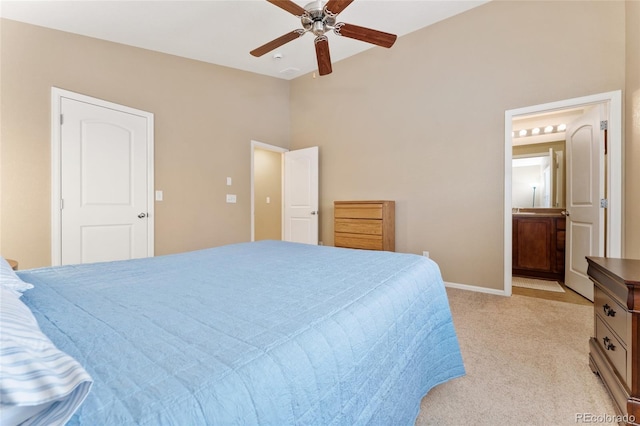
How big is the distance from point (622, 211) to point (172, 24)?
4.77 metres

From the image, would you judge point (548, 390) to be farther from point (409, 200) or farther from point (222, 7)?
point (222, 7)

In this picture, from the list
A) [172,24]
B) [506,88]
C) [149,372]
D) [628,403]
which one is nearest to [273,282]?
[149,372]

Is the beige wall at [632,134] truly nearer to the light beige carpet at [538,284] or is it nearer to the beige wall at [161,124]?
the light beige carpet at [538,284]

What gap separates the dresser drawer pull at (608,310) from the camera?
56.3 inches

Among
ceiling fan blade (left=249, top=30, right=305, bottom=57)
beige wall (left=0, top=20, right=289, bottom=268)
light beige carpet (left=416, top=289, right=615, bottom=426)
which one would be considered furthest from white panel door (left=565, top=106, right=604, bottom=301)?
beige wall (left=0, top=20, right=289, bottom=268)

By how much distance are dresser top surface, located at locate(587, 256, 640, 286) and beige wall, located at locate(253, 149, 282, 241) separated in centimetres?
469

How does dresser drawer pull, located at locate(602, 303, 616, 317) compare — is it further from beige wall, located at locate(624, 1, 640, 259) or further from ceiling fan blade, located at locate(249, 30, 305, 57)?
ceiling fan blade, located at locate(249, 30, 305, 57)

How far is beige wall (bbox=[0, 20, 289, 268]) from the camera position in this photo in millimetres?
2459

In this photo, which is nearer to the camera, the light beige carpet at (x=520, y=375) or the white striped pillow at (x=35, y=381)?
the white striped pillow at (x=35, y=381)

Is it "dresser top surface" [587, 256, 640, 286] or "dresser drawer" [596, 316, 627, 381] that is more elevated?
"dresser top surface" [587, 256, 640, 286]

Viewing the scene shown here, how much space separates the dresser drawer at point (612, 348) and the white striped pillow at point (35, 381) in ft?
6.65

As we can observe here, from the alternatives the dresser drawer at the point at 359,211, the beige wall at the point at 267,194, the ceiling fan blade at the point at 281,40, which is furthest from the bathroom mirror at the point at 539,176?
the beige wall at the point at 267,194

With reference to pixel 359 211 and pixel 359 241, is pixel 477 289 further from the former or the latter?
pixel 359 211

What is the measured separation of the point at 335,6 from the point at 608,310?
261 centimetres
